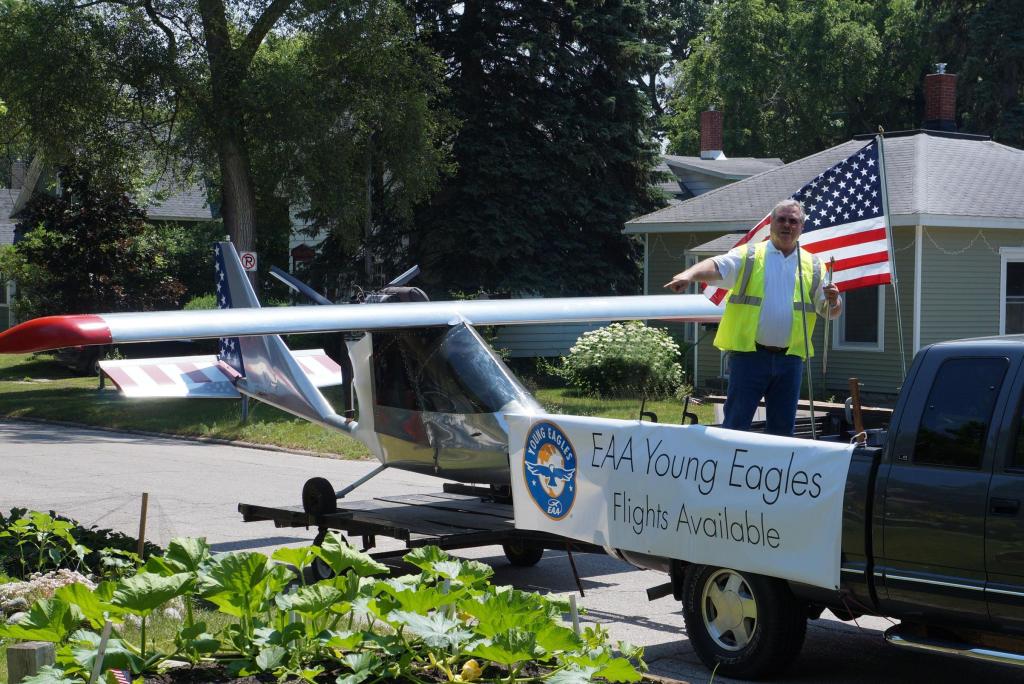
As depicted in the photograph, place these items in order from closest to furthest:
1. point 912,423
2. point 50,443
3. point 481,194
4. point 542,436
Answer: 1. point 912,423
2. point 542,436
3. point 50,443
4. point 481,194

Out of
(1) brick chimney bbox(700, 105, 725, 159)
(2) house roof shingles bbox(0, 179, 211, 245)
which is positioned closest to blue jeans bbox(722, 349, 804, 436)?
(1) brick chimney bbox(700, 105, 725, 159)

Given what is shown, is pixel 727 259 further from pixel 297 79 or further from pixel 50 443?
pixel 297 79

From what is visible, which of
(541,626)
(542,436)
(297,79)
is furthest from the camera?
(297,79)

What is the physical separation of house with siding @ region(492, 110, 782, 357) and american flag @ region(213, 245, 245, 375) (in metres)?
15.1

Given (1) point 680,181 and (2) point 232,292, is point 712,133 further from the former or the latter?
(2) point 232,292

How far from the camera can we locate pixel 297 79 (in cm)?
2570

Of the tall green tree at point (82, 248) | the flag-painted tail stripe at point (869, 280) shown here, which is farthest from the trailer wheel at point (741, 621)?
the tall green tree at point (82, 248)

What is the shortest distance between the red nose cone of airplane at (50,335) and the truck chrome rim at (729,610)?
14.1 feet

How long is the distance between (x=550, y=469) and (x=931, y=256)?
1672 cm

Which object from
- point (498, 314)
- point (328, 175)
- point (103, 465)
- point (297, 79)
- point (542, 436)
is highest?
point (297, 79)

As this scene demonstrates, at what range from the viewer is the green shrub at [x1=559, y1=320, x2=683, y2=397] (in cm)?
2384

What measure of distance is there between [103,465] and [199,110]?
1163cm

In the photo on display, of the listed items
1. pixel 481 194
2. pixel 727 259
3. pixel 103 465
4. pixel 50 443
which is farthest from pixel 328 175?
pixel 727 259

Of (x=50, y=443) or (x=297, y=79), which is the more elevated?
(x=297, y=79)
